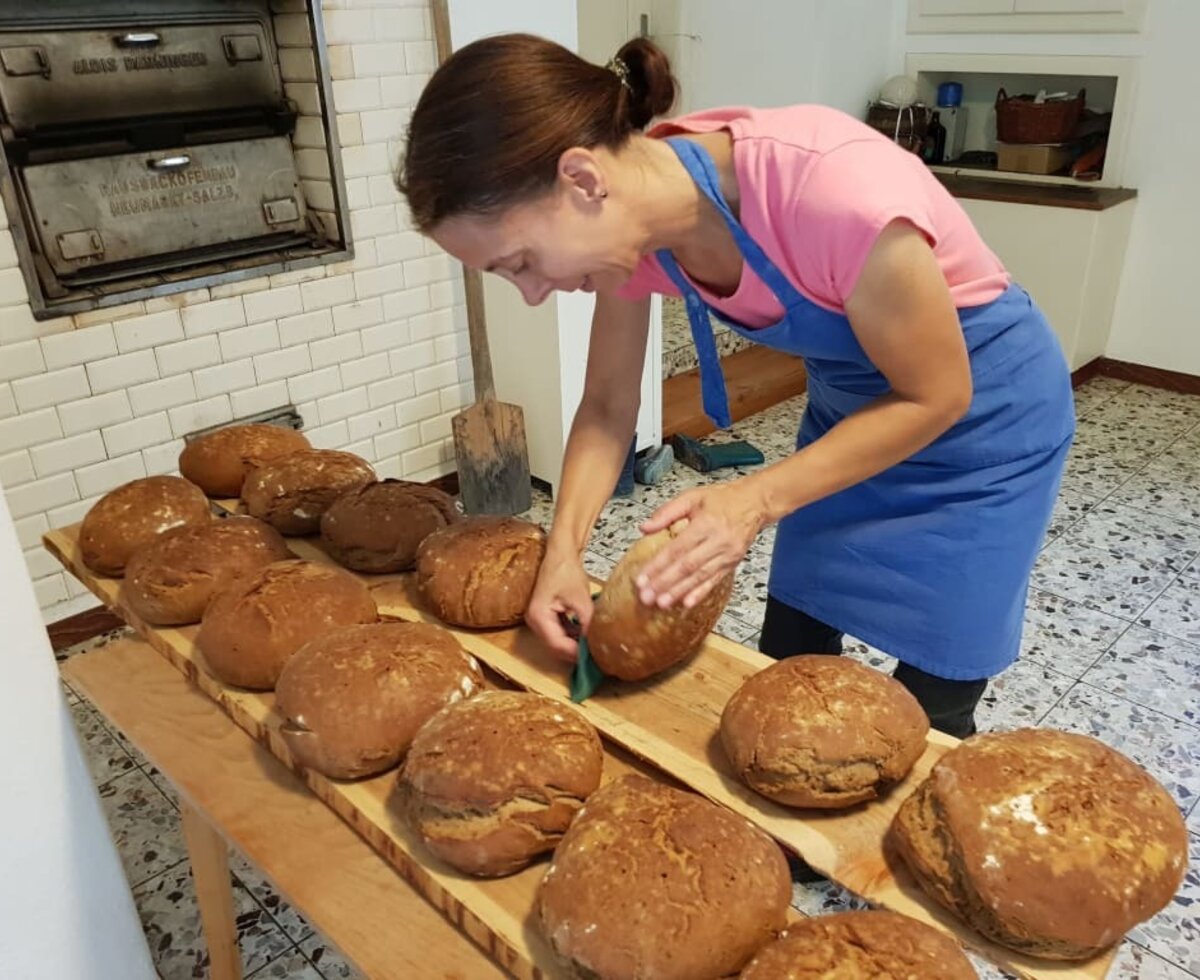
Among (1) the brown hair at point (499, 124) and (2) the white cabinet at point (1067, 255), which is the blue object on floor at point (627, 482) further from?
(1) the brown hair at point (499, 124)

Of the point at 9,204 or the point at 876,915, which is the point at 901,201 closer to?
the point at 876,915

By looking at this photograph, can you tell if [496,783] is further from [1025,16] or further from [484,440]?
[1025,16]

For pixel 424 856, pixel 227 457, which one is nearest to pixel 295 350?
pixel 227 457

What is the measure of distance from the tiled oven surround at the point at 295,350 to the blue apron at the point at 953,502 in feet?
5.38

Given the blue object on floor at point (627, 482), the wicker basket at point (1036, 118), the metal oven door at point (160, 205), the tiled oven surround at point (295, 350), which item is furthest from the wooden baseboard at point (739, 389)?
the metal oven door at point (160, 205)

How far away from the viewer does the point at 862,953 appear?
658mm

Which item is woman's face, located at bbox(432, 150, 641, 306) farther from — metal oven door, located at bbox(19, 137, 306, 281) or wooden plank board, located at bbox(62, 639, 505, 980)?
metal oven door, located at bbox(19, 137, 306, 281)

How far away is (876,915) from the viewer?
27.6 inches

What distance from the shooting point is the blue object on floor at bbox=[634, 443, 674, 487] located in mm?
3008

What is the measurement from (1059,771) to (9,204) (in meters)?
2.19

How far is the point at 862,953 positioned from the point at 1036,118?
380 centimetres

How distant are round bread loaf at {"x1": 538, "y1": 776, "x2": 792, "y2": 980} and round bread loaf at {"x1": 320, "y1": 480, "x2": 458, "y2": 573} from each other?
0.54 meters

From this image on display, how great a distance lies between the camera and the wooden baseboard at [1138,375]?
12.1ft

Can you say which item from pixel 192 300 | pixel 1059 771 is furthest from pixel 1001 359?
pixel 192 300
